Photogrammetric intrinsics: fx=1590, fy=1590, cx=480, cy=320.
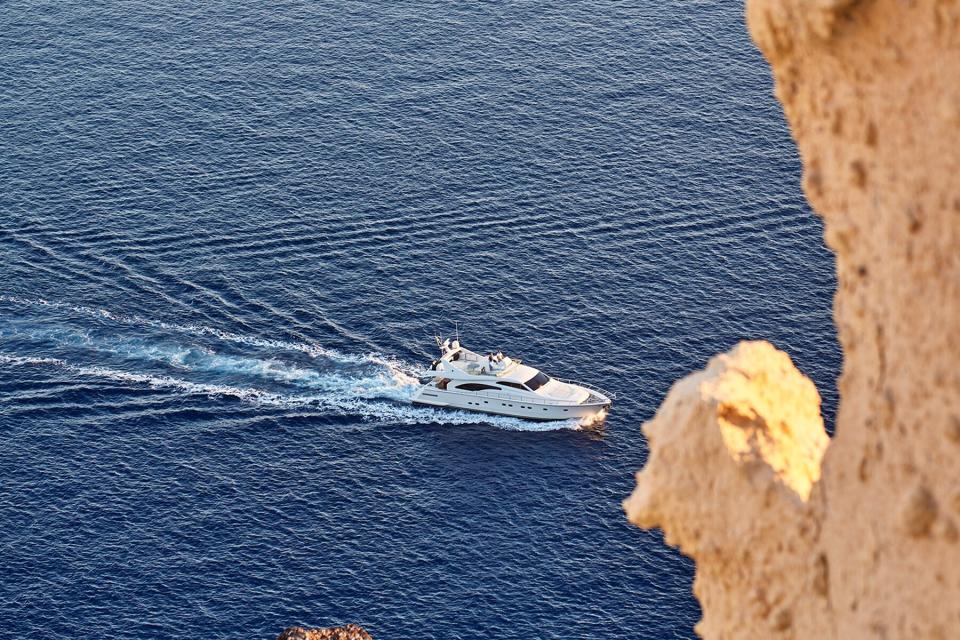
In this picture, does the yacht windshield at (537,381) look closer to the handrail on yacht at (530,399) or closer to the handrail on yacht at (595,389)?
the handrail on yacht at (530,399)

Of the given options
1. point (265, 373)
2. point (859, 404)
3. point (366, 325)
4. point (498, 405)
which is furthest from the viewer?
point (366, 325)

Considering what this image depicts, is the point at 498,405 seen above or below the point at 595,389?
above

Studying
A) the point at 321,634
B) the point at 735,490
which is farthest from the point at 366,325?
the point at 735,490

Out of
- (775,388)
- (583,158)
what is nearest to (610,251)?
(583,158)

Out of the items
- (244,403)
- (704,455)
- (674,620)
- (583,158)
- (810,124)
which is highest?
(583,158)

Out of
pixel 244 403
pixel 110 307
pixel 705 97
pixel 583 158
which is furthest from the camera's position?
pixel 705 97

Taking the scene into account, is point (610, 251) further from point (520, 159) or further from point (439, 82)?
point (439, 82)

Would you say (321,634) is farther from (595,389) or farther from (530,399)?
(595,389)
